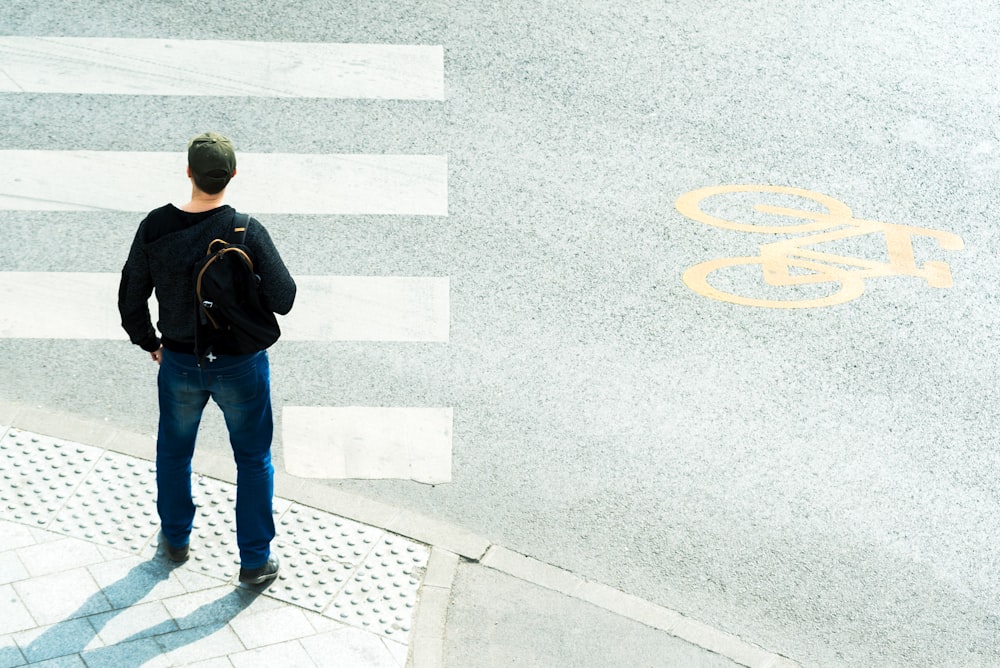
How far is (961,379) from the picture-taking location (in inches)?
295

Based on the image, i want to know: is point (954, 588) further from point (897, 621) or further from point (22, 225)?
point (22, 225)

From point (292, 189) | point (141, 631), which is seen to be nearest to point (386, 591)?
point (141, 631)

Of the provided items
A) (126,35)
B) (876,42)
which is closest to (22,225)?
(126,35)

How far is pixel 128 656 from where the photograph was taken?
5.36 m

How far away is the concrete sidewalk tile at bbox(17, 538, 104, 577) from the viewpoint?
5.77 meters

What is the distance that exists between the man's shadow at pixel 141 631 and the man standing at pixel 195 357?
12 centimetres

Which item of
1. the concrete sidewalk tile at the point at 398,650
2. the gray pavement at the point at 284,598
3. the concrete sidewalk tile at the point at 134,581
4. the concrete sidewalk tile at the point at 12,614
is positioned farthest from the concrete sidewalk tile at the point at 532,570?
the concrete sidewalk tile at the point at 12,614

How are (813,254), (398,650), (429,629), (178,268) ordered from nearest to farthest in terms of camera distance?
(178,268), (398,650), (429,629), (813,254)

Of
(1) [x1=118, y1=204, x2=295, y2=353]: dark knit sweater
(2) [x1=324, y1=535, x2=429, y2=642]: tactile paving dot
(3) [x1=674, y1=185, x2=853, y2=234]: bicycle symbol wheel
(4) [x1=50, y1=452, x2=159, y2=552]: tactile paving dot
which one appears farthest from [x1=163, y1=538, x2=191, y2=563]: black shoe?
(3) [x1=674, y1=185, x2=853, y2=234]: bicycle symbol wheel

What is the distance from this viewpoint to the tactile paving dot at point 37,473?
6.11 m

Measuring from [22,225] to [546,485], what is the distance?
3.85 meters

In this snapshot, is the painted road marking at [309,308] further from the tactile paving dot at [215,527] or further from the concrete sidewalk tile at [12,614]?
the concrete sidewalk tile at [12,614]

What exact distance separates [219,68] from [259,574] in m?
4.89

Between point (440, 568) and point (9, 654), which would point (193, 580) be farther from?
point (440, 568)
